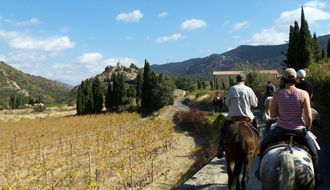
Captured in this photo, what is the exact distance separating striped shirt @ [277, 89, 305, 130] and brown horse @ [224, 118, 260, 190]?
901mm

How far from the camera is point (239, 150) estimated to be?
162 inches

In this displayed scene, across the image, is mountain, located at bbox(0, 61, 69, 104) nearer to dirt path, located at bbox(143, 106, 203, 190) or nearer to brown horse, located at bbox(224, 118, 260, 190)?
dirt path, located at bbox(143, 106, 203, 190)

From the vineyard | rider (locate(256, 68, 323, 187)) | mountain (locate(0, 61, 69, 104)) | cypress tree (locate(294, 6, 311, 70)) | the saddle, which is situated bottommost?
the vineyard

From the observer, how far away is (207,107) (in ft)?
83.4

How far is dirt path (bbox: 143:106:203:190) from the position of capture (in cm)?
903

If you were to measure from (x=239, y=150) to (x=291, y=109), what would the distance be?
1.30 m

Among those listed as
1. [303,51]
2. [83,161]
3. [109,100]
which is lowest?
[83,161]

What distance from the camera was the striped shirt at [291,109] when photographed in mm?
3289

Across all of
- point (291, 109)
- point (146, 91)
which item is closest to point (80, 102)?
point (146, 91)

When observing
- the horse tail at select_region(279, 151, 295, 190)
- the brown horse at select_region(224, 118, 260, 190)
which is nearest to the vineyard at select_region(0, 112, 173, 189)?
the brown horse at select_region(224, 118, 260, 190)

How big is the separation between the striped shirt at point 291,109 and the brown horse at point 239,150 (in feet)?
2.96

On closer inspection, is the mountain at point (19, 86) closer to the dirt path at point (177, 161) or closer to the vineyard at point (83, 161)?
the vineyard at point (83, 161)

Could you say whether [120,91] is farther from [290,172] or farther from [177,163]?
[290,172]

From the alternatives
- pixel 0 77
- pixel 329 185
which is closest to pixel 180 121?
pixel 329 185
